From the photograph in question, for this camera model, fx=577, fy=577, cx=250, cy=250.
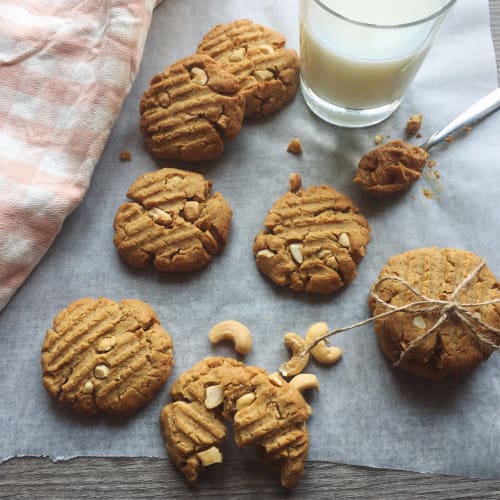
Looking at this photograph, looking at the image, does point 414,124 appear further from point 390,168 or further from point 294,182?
point 294,182

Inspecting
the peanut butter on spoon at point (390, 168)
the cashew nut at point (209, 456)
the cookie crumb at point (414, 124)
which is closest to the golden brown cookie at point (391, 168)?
the peanut butter on spoon at point (390, 168)

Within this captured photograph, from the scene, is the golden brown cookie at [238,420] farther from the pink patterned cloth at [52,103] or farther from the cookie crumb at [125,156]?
the cookie crumb at [125,156]

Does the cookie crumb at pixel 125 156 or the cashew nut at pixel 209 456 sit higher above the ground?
the cookie crumb at pixel 125 156

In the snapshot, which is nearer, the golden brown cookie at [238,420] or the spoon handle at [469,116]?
the golden brown cookie at [238,420]

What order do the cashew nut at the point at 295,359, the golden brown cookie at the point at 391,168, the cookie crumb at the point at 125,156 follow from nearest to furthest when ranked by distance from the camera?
the cashew nut at the point at 295,359 → the golden brown cookie at the point at 391,168 → the cookie crumb at the point at 125,156

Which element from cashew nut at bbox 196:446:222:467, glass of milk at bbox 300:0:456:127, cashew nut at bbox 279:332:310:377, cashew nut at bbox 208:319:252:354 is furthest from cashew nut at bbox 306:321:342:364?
glass of milk at bbox 300:0:456:127

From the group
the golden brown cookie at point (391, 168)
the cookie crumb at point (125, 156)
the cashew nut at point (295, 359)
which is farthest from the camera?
the cookie crumb at point (125, 156)

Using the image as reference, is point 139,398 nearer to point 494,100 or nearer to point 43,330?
point 43,330

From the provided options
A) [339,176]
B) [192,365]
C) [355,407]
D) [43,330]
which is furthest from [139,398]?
[339,176]
